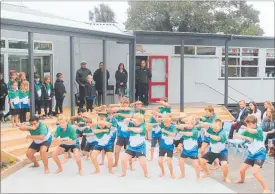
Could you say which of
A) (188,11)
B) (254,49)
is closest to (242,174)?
(254,49)

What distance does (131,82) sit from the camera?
1503 centimetres

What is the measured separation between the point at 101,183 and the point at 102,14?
4402 centimetres

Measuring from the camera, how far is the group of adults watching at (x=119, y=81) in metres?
13.8

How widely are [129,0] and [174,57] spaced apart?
2503 centimetres

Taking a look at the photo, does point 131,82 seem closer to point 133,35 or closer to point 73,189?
point 133,35

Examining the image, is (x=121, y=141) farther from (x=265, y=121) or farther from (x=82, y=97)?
(x=265, y=121)

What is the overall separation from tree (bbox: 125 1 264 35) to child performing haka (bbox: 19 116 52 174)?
98.7 feet

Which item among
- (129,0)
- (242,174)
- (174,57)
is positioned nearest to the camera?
(242,174)

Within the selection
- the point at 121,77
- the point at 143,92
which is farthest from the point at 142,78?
the point at 121,77

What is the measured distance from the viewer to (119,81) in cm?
1471

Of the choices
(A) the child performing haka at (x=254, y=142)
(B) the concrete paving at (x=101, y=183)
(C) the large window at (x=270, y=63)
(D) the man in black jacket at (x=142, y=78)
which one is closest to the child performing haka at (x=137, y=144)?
(B) the concrete paving at (x=101, y=183)

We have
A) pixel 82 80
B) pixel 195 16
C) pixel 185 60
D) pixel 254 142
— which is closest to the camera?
pixel 254 142

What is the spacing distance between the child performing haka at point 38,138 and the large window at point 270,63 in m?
13.0

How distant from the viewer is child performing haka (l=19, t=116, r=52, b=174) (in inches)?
349
